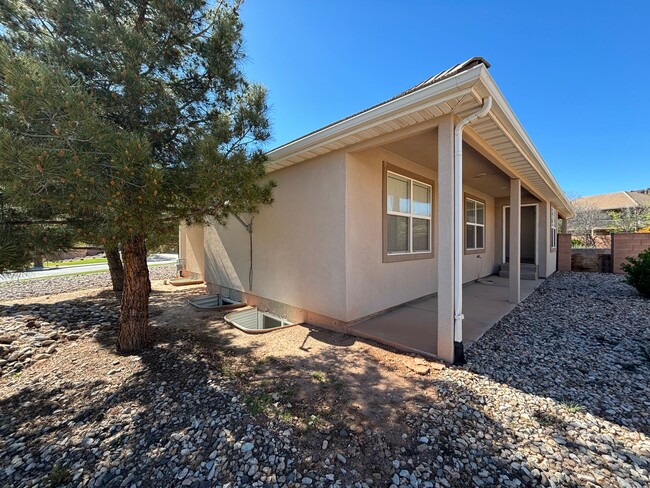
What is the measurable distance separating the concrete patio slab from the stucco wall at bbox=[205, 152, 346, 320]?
707 millimetres

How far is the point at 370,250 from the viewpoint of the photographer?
4.86 meters

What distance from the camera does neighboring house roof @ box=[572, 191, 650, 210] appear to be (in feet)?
88.1

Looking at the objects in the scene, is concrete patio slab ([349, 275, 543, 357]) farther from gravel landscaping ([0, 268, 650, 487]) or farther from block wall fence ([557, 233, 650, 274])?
block wall fence ([557, 233, 650, 274])

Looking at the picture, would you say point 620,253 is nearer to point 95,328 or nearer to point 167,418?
point 167,418

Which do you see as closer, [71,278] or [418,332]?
[418,332]

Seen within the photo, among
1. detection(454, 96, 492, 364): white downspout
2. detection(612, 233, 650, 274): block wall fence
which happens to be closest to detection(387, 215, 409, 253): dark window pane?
detection(454, 96, 492, 364): white downspout

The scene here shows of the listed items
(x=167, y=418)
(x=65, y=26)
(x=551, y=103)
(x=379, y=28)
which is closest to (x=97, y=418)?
(x=167, y=418)

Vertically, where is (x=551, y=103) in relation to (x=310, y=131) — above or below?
above

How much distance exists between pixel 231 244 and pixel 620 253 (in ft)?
48.7

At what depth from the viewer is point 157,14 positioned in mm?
3576

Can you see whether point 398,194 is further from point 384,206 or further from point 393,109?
point 393,109

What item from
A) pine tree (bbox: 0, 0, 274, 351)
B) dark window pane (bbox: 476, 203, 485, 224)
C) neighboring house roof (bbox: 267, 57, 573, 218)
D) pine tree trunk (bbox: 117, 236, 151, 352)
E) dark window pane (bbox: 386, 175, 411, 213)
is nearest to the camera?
pine tree (bbox: 0, 0, 274, 351)

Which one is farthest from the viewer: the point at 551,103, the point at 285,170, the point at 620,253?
the point at 551,103

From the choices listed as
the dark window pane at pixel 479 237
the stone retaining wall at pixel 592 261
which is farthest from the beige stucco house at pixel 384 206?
the stone retaining wall at pixel 592 261
